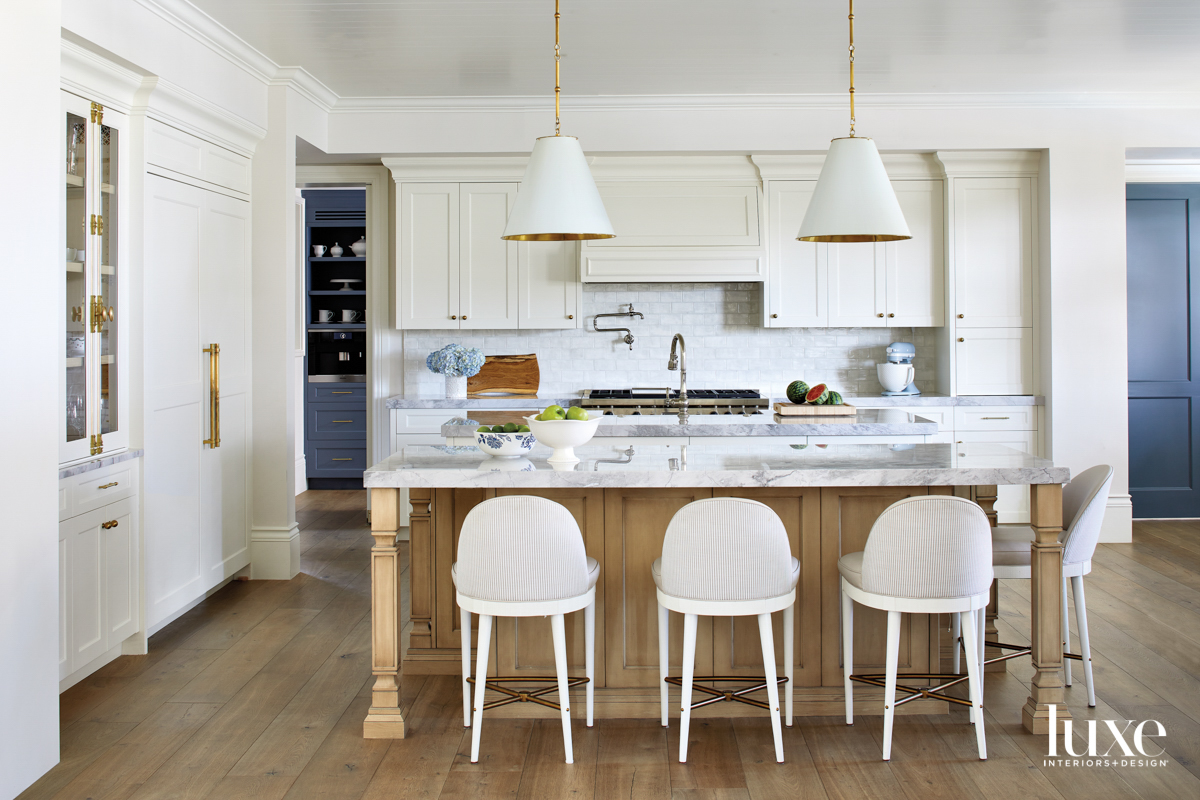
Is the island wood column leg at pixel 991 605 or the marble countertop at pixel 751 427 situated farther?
the marble countertop at pixel 751 427

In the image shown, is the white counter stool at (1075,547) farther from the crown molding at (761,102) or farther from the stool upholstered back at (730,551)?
the crown molding at (761,102)

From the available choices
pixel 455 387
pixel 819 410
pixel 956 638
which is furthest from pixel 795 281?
pixel 956 638

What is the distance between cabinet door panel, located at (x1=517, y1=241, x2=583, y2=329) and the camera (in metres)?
5.78

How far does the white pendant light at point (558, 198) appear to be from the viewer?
9.25ft

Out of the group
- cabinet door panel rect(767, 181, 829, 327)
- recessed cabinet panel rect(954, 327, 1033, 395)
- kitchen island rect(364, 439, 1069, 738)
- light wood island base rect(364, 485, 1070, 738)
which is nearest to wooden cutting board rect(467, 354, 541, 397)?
cabinet door panel rect(767, 181, 829, 327)

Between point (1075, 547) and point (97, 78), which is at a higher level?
point (97, 78)

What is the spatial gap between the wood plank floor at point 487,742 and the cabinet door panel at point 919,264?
243 cm

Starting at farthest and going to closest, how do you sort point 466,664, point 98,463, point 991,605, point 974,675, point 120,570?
point 991,605
point 120,570
point 98,463
point 466,664
point 974,675

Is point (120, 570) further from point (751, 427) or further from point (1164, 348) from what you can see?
point (1164, 348)

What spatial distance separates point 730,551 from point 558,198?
121 centimetres

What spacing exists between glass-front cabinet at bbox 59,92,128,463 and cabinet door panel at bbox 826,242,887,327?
13.3 ft

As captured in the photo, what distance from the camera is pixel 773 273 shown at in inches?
227

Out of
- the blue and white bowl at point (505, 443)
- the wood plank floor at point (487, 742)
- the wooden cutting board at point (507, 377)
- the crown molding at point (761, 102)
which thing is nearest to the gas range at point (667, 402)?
the wooden cutting board at point (507, 377)

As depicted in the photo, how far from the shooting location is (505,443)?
2871 mm
